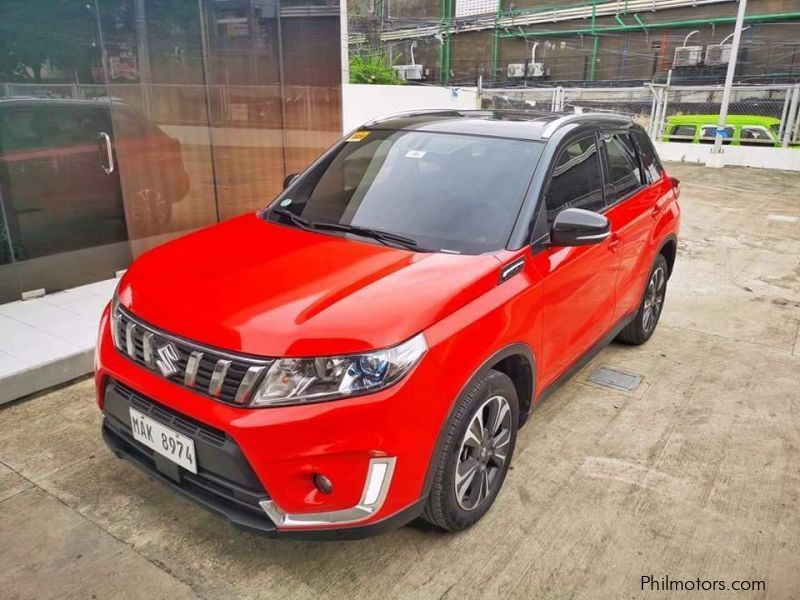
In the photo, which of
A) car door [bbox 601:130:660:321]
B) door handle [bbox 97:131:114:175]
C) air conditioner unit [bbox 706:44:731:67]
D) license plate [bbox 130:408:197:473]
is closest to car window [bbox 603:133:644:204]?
car door [bbox 601:130:660:321]

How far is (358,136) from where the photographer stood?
3.88 m

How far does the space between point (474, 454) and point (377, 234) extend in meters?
1.12

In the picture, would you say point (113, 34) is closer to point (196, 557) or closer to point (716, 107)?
point (196, 557)

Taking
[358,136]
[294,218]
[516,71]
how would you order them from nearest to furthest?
[294,218]
[358,136]
[516,71]

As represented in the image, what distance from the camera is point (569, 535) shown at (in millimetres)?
2789

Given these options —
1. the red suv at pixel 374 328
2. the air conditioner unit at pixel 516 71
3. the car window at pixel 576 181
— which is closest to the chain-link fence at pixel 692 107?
the air conditioner unit at pixel 516 71

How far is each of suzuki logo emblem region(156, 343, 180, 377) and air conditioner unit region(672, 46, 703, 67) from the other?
2486 cm

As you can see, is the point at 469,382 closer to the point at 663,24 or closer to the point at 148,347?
the point at 148,347

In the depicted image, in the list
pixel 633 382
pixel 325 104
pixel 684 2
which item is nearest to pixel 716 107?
pixel 684 2

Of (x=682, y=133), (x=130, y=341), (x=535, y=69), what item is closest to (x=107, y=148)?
(x=130, y=341)

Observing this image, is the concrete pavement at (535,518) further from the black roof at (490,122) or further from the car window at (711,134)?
the car window at (711,134)

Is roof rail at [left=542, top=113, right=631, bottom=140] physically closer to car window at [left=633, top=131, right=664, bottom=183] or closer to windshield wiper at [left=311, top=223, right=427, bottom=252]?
car window at [left=633, top=131, right=664, bottom=183]

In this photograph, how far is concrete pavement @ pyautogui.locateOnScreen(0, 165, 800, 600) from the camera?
2.51m

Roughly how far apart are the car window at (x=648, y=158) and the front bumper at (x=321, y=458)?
309 centimetres
